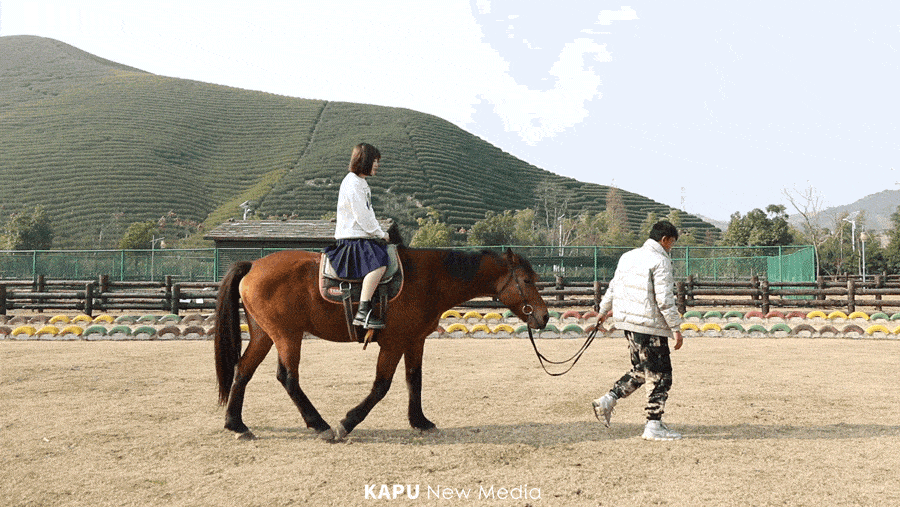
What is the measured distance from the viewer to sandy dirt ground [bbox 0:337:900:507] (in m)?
3.78

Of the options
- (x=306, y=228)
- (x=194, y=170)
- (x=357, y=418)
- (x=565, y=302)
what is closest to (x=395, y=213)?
(x=194, y=170)

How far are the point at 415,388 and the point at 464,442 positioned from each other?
0.65 metres

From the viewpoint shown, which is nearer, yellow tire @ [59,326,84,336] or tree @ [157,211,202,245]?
yellow tire @ [59,326,84,336]

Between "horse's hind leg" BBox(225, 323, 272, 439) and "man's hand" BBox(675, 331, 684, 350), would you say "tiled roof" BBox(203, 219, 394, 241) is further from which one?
"man's hand" BBox(675, 331, 684, 350)

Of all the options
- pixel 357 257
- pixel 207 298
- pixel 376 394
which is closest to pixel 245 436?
pixel 376 394

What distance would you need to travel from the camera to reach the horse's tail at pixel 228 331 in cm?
542

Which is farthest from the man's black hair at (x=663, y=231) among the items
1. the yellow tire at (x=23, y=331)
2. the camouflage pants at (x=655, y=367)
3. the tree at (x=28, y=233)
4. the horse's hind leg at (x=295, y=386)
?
the tree at (x=28, y=233)

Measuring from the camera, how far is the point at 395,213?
8425cm

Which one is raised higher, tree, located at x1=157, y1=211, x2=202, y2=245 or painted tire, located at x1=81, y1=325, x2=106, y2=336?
tree, located at x1=157, y1=211, x2=202, y2=245

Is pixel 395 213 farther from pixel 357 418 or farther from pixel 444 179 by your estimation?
pixel 357 418

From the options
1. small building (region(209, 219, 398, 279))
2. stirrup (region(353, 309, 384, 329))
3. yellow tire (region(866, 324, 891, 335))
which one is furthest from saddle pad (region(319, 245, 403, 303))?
small building (region(209, 219, 398, 279))

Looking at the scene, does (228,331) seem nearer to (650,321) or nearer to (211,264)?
(650,321)

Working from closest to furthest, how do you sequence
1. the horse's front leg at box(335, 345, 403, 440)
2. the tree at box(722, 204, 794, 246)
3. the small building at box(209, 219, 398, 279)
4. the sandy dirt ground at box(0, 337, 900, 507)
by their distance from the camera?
1. the sandy dirt ground at box(0, 337, 900, 507)
2. the horse's front leg at box(335, 345, 403, 440)
3. the small building at box(209, 219, 398, 279)
4. the tree at box(722, 204, 794, 246)

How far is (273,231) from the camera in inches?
1120
